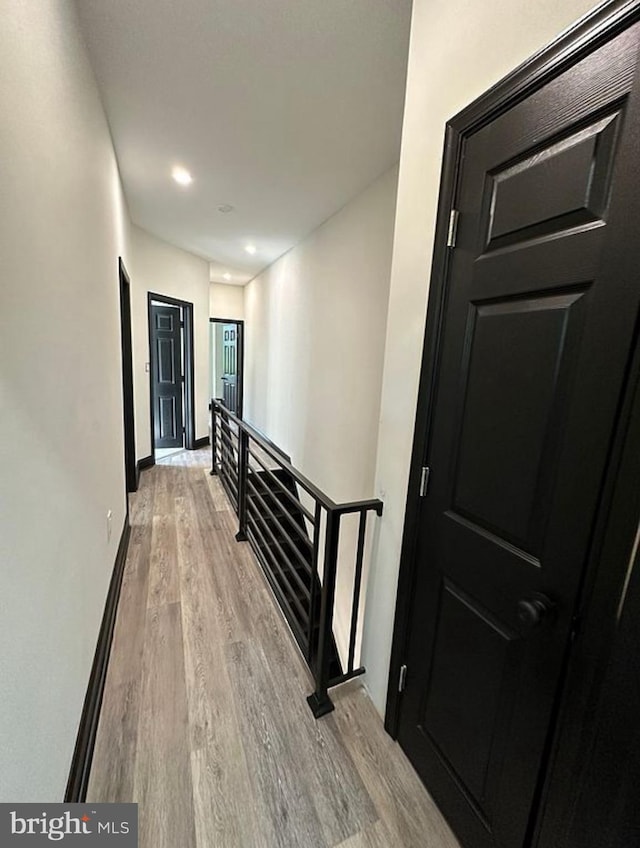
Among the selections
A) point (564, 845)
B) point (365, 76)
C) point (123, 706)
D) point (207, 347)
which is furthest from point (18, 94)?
point (207, 347)

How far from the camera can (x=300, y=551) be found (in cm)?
212

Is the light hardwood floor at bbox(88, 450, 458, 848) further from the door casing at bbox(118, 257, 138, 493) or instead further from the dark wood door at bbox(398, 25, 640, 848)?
the door casing at bbox(118, 257, 138, 493)

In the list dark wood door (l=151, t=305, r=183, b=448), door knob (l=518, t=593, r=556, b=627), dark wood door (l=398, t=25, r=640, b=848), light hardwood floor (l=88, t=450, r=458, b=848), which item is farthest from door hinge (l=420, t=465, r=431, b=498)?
dark wood door (l=151, t=305, r=183, b=448)

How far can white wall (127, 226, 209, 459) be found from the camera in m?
3.87

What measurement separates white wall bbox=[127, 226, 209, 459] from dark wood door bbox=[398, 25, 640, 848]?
3.51 m

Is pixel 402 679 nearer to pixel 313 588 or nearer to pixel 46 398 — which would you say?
pixel 313 588

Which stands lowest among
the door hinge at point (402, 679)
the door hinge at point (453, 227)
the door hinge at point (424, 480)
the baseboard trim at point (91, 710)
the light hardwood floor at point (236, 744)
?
the light hardwood floor at point (236, 744)

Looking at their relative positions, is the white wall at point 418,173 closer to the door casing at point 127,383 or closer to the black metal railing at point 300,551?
the black metal railing at point 300,551

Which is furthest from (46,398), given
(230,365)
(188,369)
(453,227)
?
(230,365)

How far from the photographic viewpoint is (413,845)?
1083 millimetres

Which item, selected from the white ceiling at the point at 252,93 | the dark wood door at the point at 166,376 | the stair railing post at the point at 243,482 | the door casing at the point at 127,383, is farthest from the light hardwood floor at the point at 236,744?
the dark wood door at the point at 166,376

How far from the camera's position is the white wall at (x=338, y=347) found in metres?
2.66

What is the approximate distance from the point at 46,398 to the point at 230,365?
6.96 metres

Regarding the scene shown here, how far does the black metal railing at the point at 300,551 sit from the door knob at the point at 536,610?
666 millimetres
